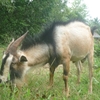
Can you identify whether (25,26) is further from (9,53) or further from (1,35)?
(9,53)

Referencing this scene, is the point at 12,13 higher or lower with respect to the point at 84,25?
higher

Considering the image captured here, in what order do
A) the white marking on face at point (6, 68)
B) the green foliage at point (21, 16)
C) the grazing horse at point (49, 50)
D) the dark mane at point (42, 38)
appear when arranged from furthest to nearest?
the green foliage at point (21, 16), the dark mane at point (42, 38), the grazing horse at point (49, 50), the white marking on face at point (6, 68)

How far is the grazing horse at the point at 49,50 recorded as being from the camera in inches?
173

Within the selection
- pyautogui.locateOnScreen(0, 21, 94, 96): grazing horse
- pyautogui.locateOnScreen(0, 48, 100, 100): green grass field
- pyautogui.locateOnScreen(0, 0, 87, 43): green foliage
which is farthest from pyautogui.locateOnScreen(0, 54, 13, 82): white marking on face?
pyautogui.locateOnScreen(0, 0, 87, 43): green foliage

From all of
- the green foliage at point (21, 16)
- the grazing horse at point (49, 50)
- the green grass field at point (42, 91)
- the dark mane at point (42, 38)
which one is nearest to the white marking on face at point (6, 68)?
the grazing horse at point (49, 50)

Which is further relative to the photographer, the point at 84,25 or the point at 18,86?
the point at 84,25

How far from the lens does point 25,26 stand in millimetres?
→ 20500

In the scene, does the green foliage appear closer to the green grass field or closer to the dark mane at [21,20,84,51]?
the green grass field

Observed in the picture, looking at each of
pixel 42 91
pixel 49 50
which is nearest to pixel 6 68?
pixel 42 91

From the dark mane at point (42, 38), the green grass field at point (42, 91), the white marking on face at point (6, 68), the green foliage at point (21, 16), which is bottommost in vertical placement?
the green grass field at point (42, 91)

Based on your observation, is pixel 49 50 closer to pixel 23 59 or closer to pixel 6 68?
pixel 23 59

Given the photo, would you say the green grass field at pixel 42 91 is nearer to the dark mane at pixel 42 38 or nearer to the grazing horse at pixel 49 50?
the grazing horse at pixel 49 50

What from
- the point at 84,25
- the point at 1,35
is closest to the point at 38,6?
the point at 1,35

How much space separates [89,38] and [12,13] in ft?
48.9
